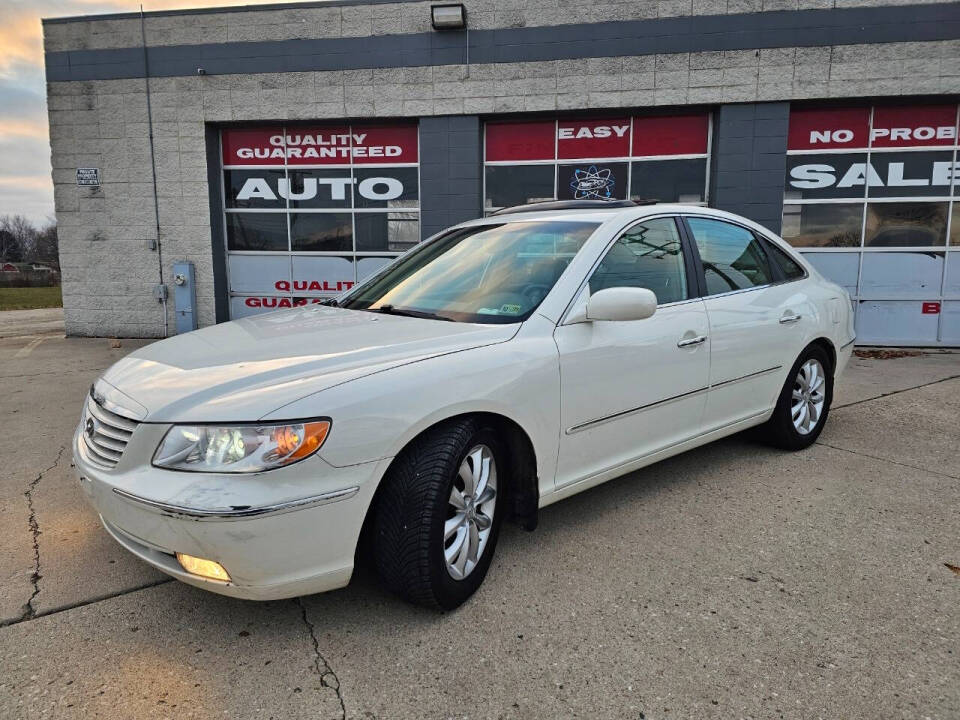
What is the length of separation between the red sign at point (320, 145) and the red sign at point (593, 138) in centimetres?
234

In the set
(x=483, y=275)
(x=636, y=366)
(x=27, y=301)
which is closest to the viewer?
(x=636, y=366)

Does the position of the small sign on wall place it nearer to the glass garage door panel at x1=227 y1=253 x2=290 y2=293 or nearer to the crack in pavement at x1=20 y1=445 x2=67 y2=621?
the glass garage door panel at x1=227 y1=253 x2=290 y2=293

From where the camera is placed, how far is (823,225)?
32.5 feet

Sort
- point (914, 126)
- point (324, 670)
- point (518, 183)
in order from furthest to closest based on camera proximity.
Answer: point (518, 183), point (914, 126), point (324, 670)

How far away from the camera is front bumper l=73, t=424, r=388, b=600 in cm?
208

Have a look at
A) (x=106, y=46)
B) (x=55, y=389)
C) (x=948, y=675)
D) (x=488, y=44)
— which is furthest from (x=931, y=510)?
(x=106, y=46)

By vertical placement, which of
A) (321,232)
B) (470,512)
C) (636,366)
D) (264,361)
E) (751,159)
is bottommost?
(470,512)

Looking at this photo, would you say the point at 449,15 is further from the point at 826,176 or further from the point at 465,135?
the point at 826,176

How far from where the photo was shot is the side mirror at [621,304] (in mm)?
2879

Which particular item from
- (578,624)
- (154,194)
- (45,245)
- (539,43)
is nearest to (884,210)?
(539,43)

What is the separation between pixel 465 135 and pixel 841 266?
598 cm

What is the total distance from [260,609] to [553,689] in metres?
1.20

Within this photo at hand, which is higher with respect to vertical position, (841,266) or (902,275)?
(841,266)

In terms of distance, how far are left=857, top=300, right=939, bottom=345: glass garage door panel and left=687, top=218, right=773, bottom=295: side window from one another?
22.5 ft
